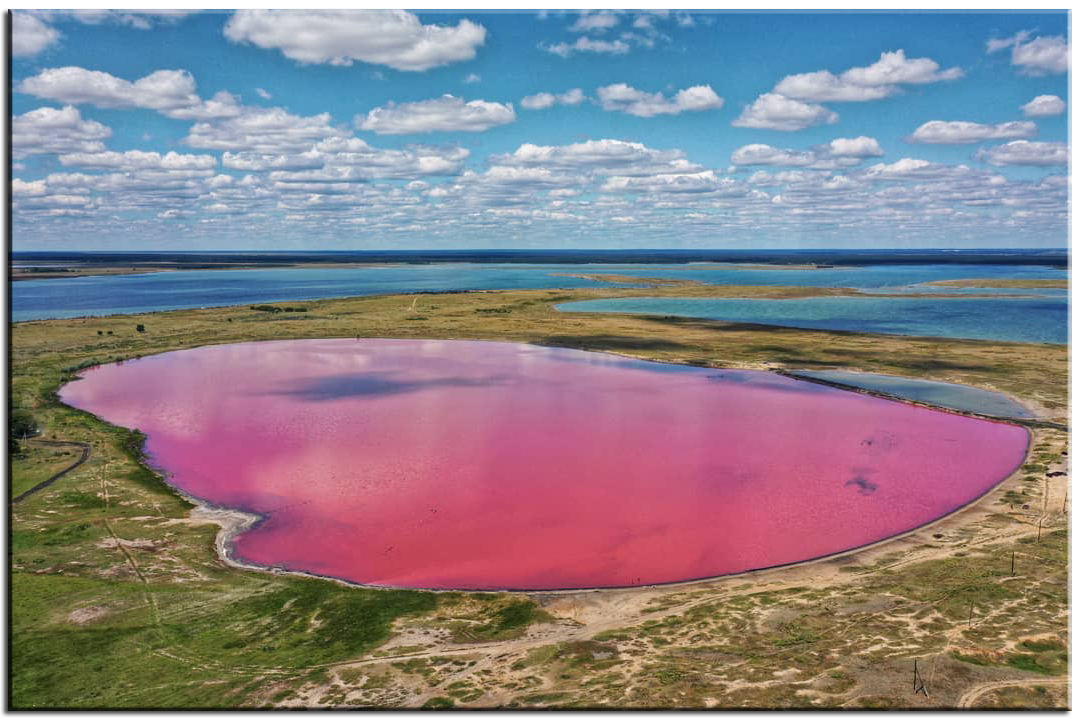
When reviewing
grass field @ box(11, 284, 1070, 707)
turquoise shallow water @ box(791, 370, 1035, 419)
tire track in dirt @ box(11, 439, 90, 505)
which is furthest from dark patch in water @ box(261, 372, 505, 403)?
turquoise shallow water @ box(791, 370, 1035, 419)

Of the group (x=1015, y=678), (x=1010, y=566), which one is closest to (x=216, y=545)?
(x=1015, y=678)

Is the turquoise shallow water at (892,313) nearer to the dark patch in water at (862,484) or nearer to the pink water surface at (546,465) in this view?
the pink water surface at (546,465)

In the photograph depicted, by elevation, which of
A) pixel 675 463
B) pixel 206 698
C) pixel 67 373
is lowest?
pixel 206 698

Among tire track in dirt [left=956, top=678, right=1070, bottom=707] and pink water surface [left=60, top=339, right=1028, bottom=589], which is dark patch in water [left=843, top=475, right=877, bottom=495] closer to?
pink water surface [left=60, top=339, right=1028, bottom=589]

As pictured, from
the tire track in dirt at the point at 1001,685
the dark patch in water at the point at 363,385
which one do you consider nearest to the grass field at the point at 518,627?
the tire track in dirt at the point at 1001,685

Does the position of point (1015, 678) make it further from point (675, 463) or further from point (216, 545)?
point (216, 545)
